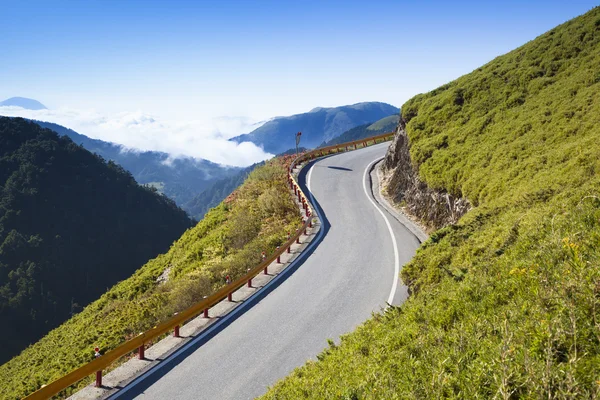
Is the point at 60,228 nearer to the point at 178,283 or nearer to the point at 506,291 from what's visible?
the point at 178,283

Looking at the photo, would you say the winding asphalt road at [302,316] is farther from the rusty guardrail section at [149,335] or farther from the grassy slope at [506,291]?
the grassy slope at [506,291]

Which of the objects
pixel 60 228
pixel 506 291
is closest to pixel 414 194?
pixel 506 291

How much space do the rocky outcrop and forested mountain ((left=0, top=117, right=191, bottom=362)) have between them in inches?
3252

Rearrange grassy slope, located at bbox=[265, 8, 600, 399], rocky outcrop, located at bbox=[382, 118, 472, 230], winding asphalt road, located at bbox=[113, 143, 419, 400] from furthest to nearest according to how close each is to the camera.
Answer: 1. rocky outcrop, located at bbox=[382, 118, 472, 230]
2. winding asphalt road, located at bbox=[113, 143, 419, 400]
3. grassy slope, located at bbox=[265, 8, 600, 399]

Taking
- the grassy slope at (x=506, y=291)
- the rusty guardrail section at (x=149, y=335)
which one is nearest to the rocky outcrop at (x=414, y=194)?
the grassy slope at (x=506, y=291)

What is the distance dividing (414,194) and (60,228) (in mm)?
117238

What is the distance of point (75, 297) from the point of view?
324 feet

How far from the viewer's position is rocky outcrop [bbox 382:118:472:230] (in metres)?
17.7

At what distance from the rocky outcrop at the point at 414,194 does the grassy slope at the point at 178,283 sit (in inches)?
242

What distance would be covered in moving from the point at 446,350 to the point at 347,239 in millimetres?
13555

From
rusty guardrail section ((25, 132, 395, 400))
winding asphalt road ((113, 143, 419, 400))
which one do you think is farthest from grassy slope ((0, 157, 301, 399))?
winding asphalt road ((113, 143, 419, 400))

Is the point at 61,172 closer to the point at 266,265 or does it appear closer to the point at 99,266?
the point at 99,266

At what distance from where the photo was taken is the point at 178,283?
17.1 meters

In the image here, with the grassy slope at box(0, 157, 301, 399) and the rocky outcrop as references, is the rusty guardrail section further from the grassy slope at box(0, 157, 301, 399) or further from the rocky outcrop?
the rocky outcrop
